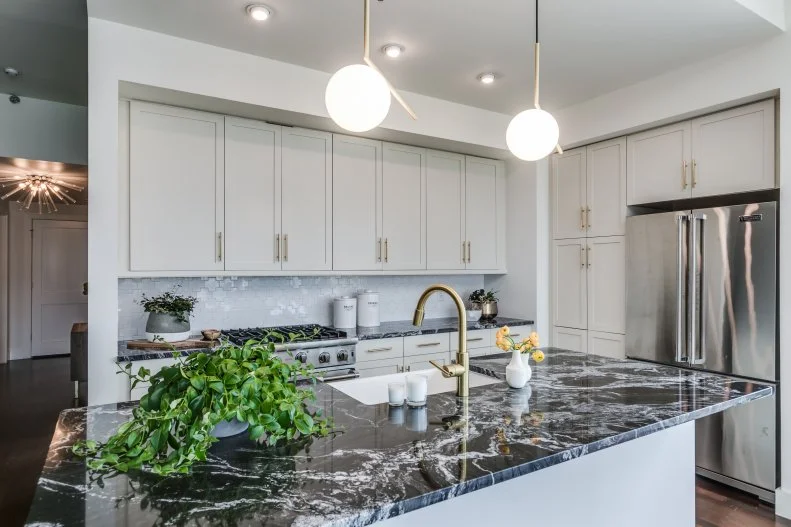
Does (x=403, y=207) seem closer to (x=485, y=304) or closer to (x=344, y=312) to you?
(x=344, y=312)

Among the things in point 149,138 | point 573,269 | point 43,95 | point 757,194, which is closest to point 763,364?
point 757,194

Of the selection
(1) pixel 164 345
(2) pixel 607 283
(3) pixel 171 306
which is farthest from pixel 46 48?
(2) pixel 607 283

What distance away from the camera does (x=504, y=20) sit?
261 cm

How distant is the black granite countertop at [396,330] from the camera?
108 inches

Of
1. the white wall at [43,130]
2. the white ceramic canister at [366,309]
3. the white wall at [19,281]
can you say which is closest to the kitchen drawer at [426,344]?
the white ceramic canister at [366,309]

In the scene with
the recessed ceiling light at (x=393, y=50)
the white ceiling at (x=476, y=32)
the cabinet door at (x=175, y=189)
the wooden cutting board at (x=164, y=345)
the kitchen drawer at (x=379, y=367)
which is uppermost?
the white ceiling at (x=476, y=32)

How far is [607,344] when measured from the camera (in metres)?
3.81

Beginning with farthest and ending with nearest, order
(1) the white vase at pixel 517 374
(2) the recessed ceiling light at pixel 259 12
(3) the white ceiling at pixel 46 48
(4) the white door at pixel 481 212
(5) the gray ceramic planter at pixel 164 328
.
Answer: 1. (4) the white door at pixel 481 212
2. (5) the gray ceramic planter at pixel 164 328
3. (3) the white ceiling at pixel 46 48
4. (2) the recessed ceiling light at pixel 259 12
5. (1) the white vase at pixel 517 374

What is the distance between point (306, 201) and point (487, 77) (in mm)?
1496

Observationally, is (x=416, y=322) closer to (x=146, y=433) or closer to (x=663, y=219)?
(x=146, y=433)

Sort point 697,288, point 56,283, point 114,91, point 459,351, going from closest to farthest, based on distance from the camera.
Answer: point 459,351, point 114,91, point 697,288, point 56,283

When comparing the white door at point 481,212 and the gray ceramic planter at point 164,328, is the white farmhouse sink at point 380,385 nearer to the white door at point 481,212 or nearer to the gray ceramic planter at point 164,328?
the gray ceramic planter at point 164,328

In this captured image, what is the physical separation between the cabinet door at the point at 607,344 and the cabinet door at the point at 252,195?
248 cm

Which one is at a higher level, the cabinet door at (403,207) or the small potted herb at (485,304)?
the cabinet door at (403,207)
